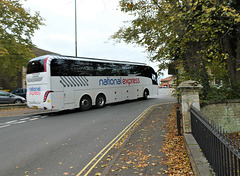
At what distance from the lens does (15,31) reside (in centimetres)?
1823

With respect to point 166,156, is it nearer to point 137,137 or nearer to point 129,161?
point 129,161

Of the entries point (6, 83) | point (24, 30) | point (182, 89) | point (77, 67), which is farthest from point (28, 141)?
point (6, 83)

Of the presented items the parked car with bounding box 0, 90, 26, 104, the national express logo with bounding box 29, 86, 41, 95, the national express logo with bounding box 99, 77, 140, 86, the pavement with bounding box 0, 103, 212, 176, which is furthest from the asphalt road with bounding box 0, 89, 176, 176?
the parked car with bounding box 0, 90, 26, 104

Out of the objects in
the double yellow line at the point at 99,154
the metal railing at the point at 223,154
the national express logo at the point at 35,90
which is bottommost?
the double yellow line at the point at 99,154

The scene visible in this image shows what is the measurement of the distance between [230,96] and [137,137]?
269 inches

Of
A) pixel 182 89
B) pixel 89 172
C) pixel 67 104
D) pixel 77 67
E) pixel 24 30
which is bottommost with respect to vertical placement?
pixel 89 172

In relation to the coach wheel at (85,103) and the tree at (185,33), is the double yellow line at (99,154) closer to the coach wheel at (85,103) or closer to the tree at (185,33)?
the tree at (185,33)

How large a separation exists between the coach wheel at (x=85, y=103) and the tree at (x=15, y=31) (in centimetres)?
893

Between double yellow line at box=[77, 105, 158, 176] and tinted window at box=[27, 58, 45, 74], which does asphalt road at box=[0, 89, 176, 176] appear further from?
tinted window at box=[27, 58, 45, 74]

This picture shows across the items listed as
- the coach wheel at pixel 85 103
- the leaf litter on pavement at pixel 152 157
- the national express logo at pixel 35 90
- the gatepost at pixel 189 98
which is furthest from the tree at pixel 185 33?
the national express logo at pixel 35 90

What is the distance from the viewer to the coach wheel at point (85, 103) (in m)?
13.0

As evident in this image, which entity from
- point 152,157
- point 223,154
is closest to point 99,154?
point 152,157

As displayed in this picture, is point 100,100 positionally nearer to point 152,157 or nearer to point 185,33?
point 185,33

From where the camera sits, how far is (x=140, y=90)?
1881 cm
